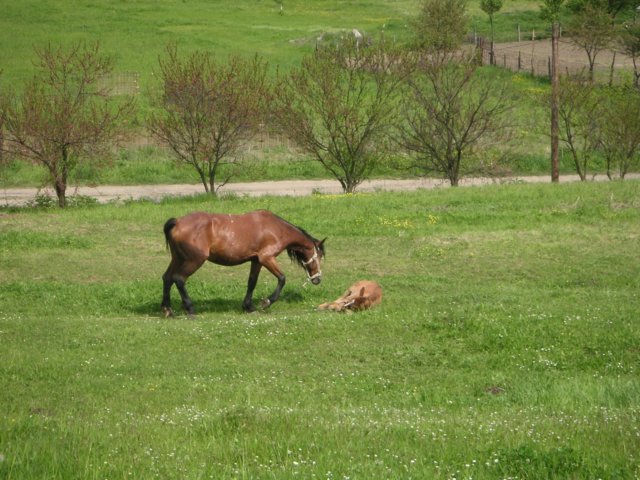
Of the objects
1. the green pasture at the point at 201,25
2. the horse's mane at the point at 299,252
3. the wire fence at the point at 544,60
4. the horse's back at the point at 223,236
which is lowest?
the wire fence at the point at 544,60

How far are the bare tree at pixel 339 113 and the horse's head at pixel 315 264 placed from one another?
56.3 feet

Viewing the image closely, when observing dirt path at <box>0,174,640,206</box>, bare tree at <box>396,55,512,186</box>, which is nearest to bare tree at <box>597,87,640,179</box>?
dirt path at <box>0,174,640,206</box>

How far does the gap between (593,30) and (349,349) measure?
157 feet

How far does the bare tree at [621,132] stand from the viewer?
36.5 m

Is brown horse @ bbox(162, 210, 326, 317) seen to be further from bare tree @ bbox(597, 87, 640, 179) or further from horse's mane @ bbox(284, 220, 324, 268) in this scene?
bare tree @ bbox(597, 87, 640, 179)

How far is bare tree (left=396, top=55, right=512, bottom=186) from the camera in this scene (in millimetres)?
35375

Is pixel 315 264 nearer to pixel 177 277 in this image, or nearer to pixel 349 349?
pixel 177 277

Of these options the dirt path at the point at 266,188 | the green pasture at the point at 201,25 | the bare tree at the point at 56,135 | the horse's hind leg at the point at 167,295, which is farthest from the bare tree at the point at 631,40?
the horse's hind leg at the point at 167,295

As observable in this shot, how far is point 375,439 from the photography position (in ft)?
26.0

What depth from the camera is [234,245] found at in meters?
17.2

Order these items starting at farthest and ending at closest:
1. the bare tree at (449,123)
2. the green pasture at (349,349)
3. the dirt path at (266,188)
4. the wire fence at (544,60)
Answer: the wire fence at (544,60), the dirt path at (266,188), the bare tree at (449,123), the green pasture at (349,349)

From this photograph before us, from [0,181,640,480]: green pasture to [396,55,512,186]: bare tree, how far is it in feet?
25.2

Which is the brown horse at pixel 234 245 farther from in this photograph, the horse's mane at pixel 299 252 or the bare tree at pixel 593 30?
the bare tree at pixel 593 30

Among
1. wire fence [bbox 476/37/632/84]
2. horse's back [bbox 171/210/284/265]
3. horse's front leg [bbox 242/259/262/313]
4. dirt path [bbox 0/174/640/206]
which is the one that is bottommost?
dirt path [bbox 0/174/640/206]
